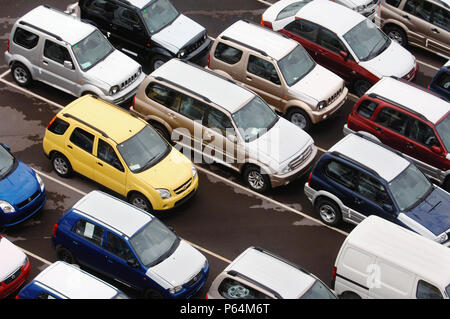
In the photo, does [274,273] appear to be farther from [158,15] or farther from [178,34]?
[158,15]

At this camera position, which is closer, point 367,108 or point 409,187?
point 409,187

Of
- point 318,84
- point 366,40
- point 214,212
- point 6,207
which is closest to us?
point 6,207

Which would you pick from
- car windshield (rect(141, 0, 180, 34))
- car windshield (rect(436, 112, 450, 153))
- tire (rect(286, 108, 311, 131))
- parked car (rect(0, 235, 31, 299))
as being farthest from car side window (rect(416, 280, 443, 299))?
car windshield (rect(141, 0, 180, 34))

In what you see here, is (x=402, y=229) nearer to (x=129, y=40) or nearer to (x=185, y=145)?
(x=185, y=145)

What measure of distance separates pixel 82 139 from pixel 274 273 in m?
6.42

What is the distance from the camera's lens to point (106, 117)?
19641mm

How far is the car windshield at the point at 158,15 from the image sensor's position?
23516 mm

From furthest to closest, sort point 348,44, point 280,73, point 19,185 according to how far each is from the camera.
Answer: point 348,44 < point 280,73 < point 19,185

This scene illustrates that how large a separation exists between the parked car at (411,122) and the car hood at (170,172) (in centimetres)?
481

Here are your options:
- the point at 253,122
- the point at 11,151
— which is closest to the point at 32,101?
the point at 11,151

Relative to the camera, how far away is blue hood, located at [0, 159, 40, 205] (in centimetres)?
1844

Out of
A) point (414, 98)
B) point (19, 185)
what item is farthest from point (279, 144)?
point (19, 185)

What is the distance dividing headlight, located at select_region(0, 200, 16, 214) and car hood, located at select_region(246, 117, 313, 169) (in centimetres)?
591

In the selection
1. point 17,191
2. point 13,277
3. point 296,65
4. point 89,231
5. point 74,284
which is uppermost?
point 296,65
